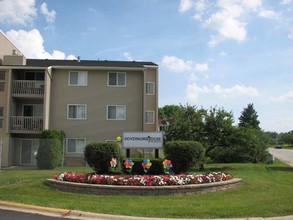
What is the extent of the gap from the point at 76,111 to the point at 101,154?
18577 mm

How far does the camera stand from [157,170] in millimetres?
17016

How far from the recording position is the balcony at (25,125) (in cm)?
3281

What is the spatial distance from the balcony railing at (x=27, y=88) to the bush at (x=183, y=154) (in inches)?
751

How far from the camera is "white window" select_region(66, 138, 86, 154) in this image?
111 ft

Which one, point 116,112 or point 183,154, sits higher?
point 116,112

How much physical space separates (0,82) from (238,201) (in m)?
26.3

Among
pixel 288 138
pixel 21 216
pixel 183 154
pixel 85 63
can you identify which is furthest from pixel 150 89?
pixel 288 138

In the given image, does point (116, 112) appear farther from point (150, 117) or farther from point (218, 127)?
point (218, 127)

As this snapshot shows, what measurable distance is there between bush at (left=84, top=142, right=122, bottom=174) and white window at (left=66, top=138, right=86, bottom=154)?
56.9 feet

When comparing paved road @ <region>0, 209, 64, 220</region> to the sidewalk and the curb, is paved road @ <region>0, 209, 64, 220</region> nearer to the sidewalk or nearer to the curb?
the sidewalk

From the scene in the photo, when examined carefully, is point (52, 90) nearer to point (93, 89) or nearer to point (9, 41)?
point (93, 89)

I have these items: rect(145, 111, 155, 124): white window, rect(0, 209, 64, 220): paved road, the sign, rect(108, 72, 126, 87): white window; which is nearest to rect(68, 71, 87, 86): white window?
rect(108, 72, 126, 87): white window

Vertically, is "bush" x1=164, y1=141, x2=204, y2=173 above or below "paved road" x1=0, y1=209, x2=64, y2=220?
above

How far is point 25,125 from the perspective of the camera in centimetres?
3300
